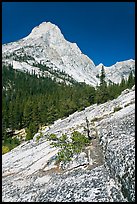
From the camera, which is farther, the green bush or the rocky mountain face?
the green bush

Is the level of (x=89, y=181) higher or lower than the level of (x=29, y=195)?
higher

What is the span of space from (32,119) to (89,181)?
240 feet

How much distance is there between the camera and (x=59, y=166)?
22906 millimetres

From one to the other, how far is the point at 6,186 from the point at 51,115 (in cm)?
5975

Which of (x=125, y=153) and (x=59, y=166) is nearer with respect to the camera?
(x=125, y=153)

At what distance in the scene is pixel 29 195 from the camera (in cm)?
1859

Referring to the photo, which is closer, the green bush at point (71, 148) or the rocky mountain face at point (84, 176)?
the rocky mountain face at point (84, 176)

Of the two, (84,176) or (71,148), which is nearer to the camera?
(84,176)

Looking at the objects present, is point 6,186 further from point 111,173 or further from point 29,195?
point 111,173

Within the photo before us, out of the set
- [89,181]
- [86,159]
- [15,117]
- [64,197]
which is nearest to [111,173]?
[89,181]

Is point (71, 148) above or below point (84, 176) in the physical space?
above

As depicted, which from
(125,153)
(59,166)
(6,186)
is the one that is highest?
(125,153)

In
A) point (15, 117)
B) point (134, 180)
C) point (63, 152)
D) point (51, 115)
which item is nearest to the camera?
point (134, 180)

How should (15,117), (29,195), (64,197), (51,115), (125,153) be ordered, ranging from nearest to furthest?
(125,153) < (64,197) < (29,195) < (51,115) < (15,117)
